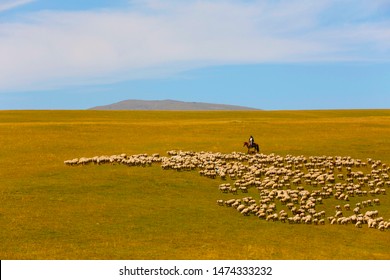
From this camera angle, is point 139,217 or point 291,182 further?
point 291,182

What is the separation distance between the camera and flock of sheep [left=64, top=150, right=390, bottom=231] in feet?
105

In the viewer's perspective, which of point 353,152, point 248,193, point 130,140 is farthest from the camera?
point 130,140

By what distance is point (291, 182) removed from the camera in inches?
1515

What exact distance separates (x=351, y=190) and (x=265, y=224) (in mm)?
9589

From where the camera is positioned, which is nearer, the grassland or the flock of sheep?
the grassland

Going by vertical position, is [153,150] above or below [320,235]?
above

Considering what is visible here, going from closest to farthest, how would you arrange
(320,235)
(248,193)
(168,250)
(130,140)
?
(168,250) < (320,235) < (248,193) < (130,140)

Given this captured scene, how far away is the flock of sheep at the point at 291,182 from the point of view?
3194 cm

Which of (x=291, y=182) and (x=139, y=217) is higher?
(x=291, y=182)

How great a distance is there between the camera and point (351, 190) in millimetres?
37062

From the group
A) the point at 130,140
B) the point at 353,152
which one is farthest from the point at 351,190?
the point at 130,140

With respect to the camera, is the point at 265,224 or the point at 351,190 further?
the point at 351,190

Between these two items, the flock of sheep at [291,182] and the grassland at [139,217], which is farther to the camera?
the flock of sheep at [291,182]

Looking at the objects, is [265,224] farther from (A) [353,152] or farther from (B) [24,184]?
(A) [353,152]
